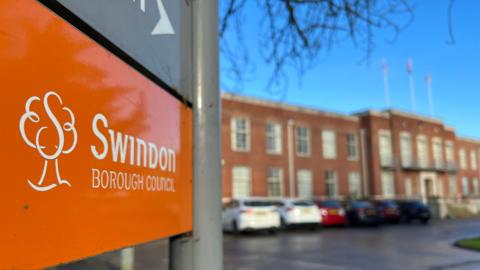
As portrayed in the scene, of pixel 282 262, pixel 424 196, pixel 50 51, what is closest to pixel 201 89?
pixel 50 51

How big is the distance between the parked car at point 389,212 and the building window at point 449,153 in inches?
925

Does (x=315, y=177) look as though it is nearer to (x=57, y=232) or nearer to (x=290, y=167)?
(x=290, y=167)

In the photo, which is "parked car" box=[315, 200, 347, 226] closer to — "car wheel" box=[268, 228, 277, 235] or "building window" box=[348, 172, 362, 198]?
"car wheel" box=[268, 228, 277, 235]

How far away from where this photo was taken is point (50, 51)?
1354 millimetres

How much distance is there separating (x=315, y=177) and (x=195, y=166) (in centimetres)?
3220

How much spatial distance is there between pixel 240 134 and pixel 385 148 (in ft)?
55.1

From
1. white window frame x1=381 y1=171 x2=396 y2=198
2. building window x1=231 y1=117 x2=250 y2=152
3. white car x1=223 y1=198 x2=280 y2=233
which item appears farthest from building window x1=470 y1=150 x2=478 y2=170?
white car x1=223 y1=198 x2=280 y2=233

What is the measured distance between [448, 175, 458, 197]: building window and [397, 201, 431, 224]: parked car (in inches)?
864

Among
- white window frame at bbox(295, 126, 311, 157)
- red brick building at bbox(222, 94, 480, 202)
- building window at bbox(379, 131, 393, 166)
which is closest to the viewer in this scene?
red brick building at bbox(222, 94, 480, 202)

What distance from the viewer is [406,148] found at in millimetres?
42562

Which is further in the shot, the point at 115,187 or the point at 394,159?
the point at 394,159

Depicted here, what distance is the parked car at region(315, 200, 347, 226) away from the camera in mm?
22531

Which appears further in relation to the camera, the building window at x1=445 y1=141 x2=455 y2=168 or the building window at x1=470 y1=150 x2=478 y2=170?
the building window at x1=470 y1=150 x2=478 y2=170

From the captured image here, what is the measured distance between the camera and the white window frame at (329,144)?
35250 millimetres
